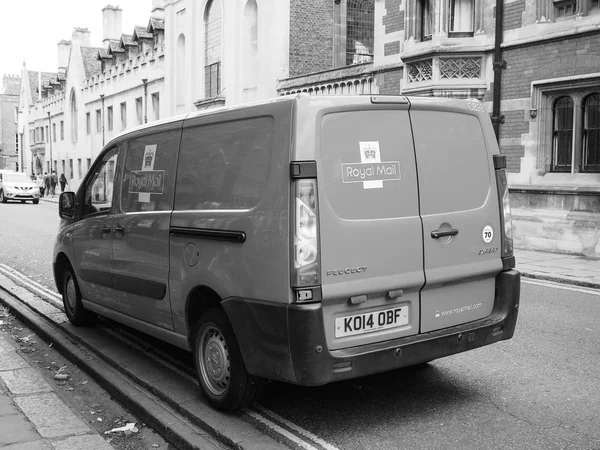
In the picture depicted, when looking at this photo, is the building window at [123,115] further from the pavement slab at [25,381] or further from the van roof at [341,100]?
the van roof at [341,100]

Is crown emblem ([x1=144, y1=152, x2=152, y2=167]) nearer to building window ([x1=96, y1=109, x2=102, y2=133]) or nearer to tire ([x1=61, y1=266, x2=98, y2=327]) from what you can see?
tire ([x1=61, y1=266, x2=98, y2=327])

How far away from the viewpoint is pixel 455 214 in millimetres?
4754

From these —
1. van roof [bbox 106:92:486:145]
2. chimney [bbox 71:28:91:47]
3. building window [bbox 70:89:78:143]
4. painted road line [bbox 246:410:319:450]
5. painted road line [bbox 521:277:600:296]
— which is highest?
chimney [bbox 71:28:91:47]

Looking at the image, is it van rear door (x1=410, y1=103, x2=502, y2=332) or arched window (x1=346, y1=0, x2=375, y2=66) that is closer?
van rear door (x1=410, y1=103, x2=502, y2=332)

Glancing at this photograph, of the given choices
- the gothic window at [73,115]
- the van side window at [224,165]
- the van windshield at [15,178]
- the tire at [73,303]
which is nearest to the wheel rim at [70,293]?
the tire at [73,303]

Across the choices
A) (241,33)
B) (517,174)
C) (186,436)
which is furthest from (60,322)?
(241,33)

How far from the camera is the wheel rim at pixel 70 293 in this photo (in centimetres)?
744

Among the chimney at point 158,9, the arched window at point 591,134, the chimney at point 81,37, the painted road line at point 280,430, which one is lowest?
the painted road line at point 280,430

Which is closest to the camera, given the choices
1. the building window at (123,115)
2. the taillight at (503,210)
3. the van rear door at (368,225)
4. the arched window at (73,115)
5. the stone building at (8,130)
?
the van rear door at (368,225)

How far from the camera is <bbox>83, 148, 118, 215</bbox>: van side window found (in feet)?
20.9

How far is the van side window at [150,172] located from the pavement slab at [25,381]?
159 cm

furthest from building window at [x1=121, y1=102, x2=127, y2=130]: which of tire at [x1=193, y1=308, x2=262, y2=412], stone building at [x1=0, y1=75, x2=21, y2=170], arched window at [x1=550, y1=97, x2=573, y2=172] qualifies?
stone building at [x1=0, y1=75, x2=21, y2=170]

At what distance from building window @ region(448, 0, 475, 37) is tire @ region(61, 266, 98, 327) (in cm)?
1202

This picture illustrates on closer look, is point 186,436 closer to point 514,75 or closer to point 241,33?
point 514,75
